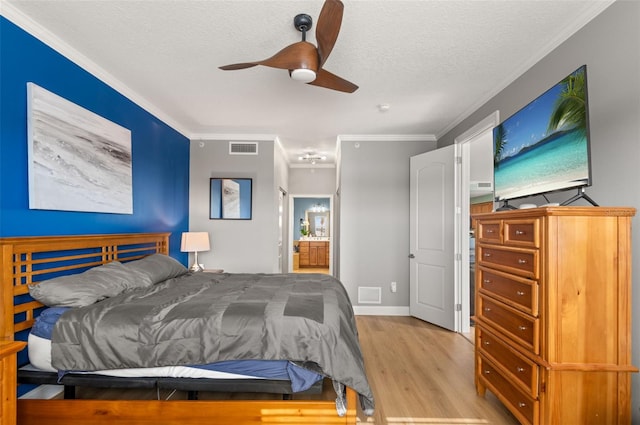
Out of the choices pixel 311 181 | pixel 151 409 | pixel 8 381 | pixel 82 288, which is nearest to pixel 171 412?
pixel 151 409

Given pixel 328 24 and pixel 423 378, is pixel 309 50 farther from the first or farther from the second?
pixel 423 378

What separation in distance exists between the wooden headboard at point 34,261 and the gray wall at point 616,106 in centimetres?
320

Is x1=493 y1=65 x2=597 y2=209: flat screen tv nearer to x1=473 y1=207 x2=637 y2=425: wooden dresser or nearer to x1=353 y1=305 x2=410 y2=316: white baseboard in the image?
x1=473 y1=207 x2=637 y2=425: wooden dresser

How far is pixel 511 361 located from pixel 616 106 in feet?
5.21

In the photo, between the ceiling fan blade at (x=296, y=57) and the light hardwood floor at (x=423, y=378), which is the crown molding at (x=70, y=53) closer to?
the ceiling fan blade at (x=296, y=57)

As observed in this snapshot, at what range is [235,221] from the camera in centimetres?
461

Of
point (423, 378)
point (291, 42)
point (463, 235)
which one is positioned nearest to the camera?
point (291, 42)

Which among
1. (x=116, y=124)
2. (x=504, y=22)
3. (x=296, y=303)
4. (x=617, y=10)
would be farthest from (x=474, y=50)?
(x=116, y=124)

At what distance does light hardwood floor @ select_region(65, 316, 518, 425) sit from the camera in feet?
6.84

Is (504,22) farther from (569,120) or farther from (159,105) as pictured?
(159,105)

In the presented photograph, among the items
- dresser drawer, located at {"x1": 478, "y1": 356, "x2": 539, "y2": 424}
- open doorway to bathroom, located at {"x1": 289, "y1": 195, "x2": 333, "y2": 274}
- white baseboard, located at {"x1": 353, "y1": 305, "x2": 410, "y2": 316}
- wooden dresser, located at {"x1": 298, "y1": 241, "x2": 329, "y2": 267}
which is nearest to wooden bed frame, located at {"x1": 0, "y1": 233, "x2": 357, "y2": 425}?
dresser drawer, located at {"x1": 478, "y1": 356, "x2": 539, "y2": 424}

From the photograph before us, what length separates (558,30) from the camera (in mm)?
2070

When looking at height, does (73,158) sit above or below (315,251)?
above

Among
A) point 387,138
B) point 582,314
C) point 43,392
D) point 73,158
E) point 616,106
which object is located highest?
point 387,138
